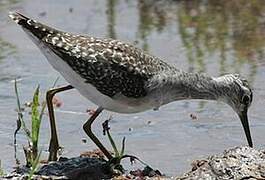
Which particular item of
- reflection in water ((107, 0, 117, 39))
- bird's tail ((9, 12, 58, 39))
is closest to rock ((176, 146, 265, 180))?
bird's tail ((9, 12, 58, 39))

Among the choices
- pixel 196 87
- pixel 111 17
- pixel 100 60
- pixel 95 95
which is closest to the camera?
pixel 100 60

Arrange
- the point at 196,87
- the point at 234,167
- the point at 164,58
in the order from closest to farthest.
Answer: the point at 234,167, the point at 196,87, the point at 164,58

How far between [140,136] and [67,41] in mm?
1146

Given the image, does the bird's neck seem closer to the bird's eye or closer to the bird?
the bird

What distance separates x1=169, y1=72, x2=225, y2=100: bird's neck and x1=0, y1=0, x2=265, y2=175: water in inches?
13.1

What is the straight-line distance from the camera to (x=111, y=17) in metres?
12.0

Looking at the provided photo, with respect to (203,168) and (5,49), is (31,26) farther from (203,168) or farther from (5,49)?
(5,49)

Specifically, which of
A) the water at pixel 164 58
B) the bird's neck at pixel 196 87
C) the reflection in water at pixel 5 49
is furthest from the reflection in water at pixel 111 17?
the bird's neck at pixel 196 87

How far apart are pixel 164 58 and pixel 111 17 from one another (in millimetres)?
1618

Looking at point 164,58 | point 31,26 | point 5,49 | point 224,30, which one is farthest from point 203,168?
point 224,30

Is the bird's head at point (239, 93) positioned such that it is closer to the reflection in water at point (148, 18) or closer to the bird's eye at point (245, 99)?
the bird's eye at point (245, 99)

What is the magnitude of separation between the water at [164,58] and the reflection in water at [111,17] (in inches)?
0.5

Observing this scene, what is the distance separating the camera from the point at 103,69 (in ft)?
25.7

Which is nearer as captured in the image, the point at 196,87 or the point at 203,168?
the point at 203,168
